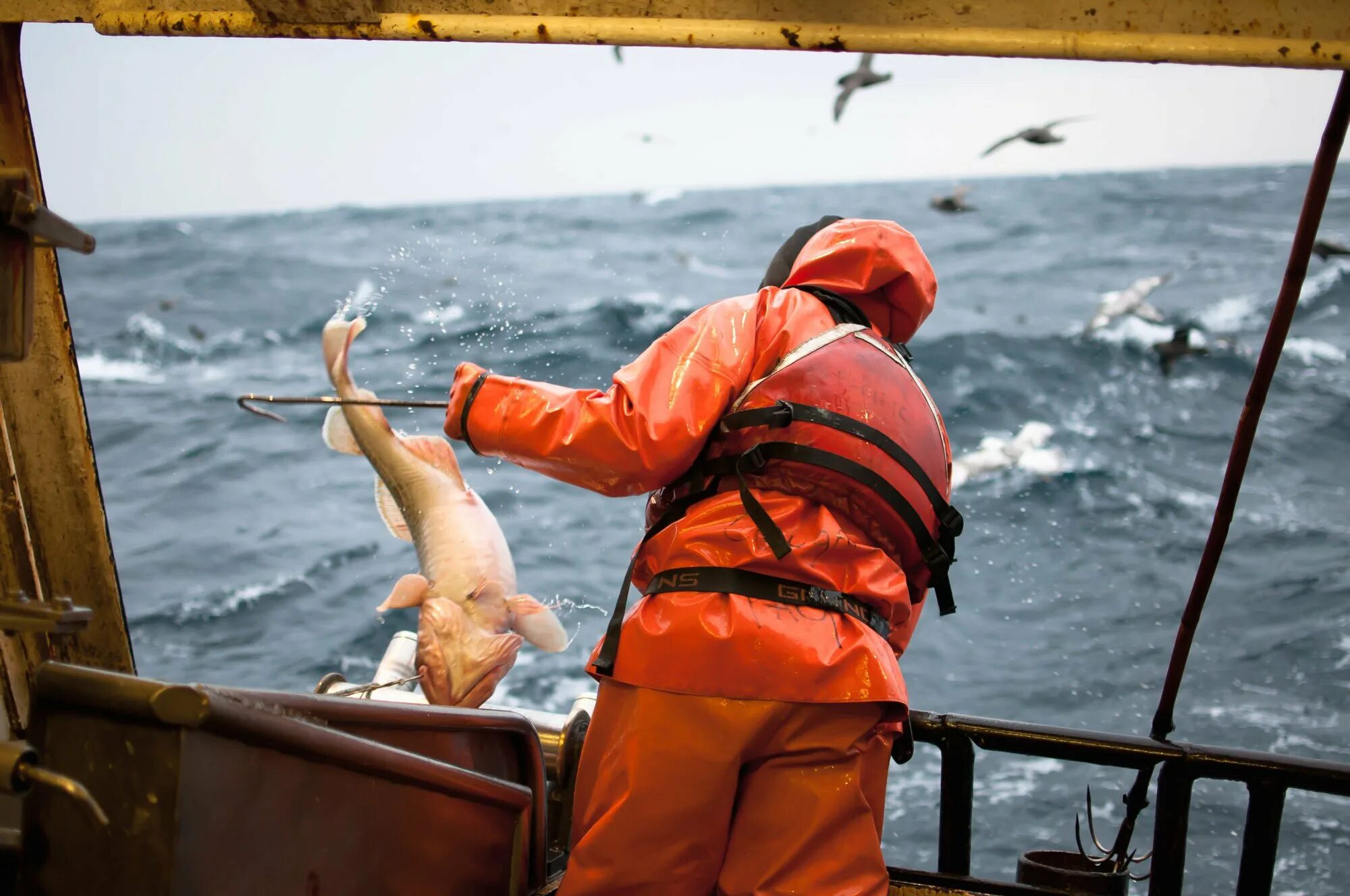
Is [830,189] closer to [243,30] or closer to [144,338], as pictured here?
[144,338]

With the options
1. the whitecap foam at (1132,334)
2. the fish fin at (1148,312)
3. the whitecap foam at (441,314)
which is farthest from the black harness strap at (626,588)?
the fish fin at (1148,312)

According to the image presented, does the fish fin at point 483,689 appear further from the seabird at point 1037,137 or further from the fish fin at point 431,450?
the seabird at point 1037,137

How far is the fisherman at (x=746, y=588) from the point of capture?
2217 millimetres

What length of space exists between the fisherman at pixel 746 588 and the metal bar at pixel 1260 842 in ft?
3.26

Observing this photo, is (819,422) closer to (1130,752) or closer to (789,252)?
(789,252)

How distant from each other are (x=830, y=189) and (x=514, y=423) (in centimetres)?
2283

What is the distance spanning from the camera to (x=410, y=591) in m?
3.60

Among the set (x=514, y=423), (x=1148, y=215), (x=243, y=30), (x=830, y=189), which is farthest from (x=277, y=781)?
(x=830, y=189)

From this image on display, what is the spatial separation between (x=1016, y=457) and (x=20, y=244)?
7558 mm

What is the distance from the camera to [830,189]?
79.5 feet

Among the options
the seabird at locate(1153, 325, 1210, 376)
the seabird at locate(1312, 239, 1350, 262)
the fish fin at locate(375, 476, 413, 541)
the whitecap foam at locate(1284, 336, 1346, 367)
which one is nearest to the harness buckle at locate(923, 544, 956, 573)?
the fish fin at locate(375, 476, 413, 541)

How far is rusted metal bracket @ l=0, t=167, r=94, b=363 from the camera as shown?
5.62 ft

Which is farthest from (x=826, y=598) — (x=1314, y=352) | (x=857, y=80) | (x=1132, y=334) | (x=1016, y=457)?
(x=1132, y=334)

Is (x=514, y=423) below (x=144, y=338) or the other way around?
the other way around
